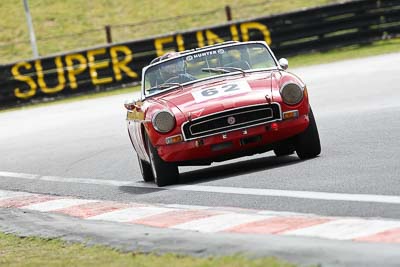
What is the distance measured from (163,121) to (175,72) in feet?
4.36

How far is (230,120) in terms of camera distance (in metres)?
9.51

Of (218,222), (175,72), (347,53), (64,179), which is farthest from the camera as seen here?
(347,53)

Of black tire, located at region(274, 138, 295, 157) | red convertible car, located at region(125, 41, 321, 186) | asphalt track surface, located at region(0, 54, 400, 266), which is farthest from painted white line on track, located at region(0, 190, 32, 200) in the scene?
black tire, located at region(274, 138, 295, 157)

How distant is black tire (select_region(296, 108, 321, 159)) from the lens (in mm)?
9766

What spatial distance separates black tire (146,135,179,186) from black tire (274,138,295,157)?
959mm

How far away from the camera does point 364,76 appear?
19484 millimetres

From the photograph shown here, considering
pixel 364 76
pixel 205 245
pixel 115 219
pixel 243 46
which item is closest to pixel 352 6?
pixel 364 76

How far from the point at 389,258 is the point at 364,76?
14.7 m

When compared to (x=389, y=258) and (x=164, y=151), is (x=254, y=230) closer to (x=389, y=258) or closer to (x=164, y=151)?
(x=389, y=258)

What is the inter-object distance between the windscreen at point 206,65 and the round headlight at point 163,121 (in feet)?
3.36

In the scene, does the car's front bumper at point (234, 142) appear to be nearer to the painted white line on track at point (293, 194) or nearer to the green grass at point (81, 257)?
the painted white line on track at point (293, 194)

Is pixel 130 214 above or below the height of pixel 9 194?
above

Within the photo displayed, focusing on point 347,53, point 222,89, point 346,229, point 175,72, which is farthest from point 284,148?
point 347,53

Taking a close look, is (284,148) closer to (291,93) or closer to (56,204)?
(291,93)
